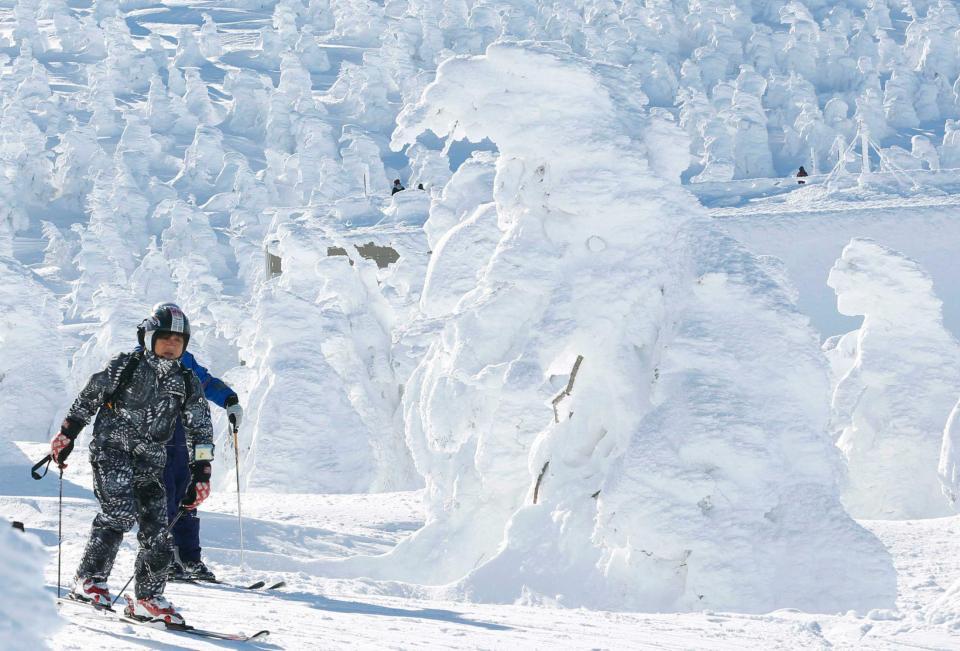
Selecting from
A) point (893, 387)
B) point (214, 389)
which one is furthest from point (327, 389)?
point (214, 389)

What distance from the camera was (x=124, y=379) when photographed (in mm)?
5633

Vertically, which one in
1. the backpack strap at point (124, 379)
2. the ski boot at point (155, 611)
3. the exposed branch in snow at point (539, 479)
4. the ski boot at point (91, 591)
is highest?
the backpack strap at point (124, 379)

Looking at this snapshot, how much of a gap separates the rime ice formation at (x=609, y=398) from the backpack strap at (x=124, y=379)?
577 cm

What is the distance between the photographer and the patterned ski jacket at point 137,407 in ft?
18.4

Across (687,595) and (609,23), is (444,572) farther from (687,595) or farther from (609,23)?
(609,23)

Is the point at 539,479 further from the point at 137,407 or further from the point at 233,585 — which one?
the point at 137,407

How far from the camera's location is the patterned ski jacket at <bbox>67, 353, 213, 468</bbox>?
561cm

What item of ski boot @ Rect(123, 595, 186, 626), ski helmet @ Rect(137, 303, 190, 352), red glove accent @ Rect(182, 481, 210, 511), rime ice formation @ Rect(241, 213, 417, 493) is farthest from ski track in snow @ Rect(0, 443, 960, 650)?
rime ice formation @ Rect(241, 213, 417, 493)

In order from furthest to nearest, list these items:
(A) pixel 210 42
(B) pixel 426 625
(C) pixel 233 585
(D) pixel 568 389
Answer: (A) pixel 210 42
(D) pixel 568 389
(C) pixel 233 585
(B) pixel 426 625

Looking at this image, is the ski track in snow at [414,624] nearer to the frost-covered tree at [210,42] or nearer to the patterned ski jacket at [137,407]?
the patterned ski jacket at [137,407]

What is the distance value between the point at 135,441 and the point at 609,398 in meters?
7.05

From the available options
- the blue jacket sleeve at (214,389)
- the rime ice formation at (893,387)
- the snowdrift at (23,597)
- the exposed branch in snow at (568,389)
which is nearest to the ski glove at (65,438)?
the blue jacket sleeve at (214,389)

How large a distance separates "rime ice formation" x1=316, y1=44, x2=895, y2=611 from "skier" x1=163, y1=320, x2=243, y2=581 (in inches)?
165

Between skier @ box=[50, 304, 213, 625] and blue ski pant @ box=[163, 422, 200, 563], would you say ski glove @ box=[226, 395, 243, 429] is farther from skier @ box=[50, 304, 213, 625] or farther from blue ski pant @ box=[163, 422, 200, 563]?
skier @ box=[50, 304, 213, 625]
